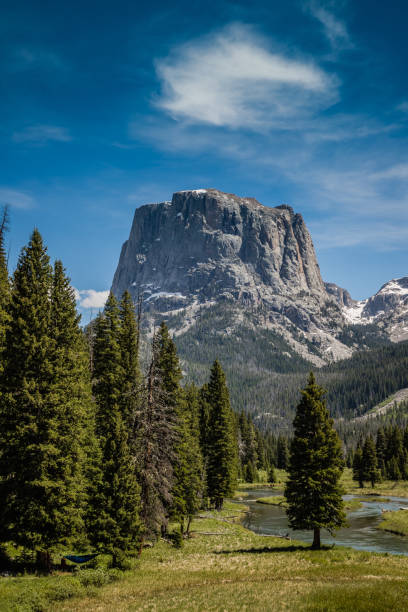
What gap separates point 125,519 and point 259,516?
1594 inches

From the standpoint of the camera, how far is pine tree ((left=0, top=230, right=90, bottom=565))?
22531mm

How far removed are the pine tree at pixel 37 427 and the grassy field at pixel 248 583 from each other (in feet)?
9.57

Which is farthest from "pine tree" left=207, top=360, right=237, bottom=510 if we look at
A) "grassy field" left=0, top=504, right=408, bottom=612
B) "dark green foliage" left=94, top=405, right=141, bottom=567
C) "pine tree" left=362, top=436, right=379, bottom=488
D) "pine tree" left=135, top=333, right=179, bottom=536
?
"pine tree" left=362, top=436, right=379, bottom=488

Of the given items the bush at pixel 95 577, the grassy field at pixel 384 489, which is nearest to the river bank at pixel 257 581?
the bush at pixel 95 577

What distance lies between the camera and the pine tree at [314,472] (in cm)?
3278

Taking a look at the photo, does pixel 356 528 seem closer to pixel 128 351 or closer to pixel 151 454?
pixel 151 454

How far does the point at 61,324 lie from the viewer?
29.0 metres

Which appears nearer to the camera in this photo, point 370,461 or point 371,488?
point 371,488

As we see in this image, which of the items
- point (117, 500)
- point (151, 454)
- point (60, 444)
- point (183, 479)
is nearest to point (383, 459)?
point (183, 479)

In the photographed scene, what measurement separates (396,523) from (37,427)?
46152 millimetres

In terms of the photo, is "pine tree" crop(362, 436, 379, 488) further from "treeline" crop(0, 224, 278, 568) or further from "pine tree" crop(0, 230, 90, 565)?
"pine tree" crop(0, 230, 90, 565)

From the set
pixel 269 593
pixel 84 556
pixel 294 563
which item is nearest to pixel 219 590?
pixel 269 593

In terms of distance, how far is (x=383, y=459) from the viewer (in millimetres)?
112438

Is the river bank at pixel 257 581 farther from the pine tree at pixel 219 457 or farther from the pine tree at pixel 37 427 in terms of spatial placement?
the pine tree at pixel 219 457
